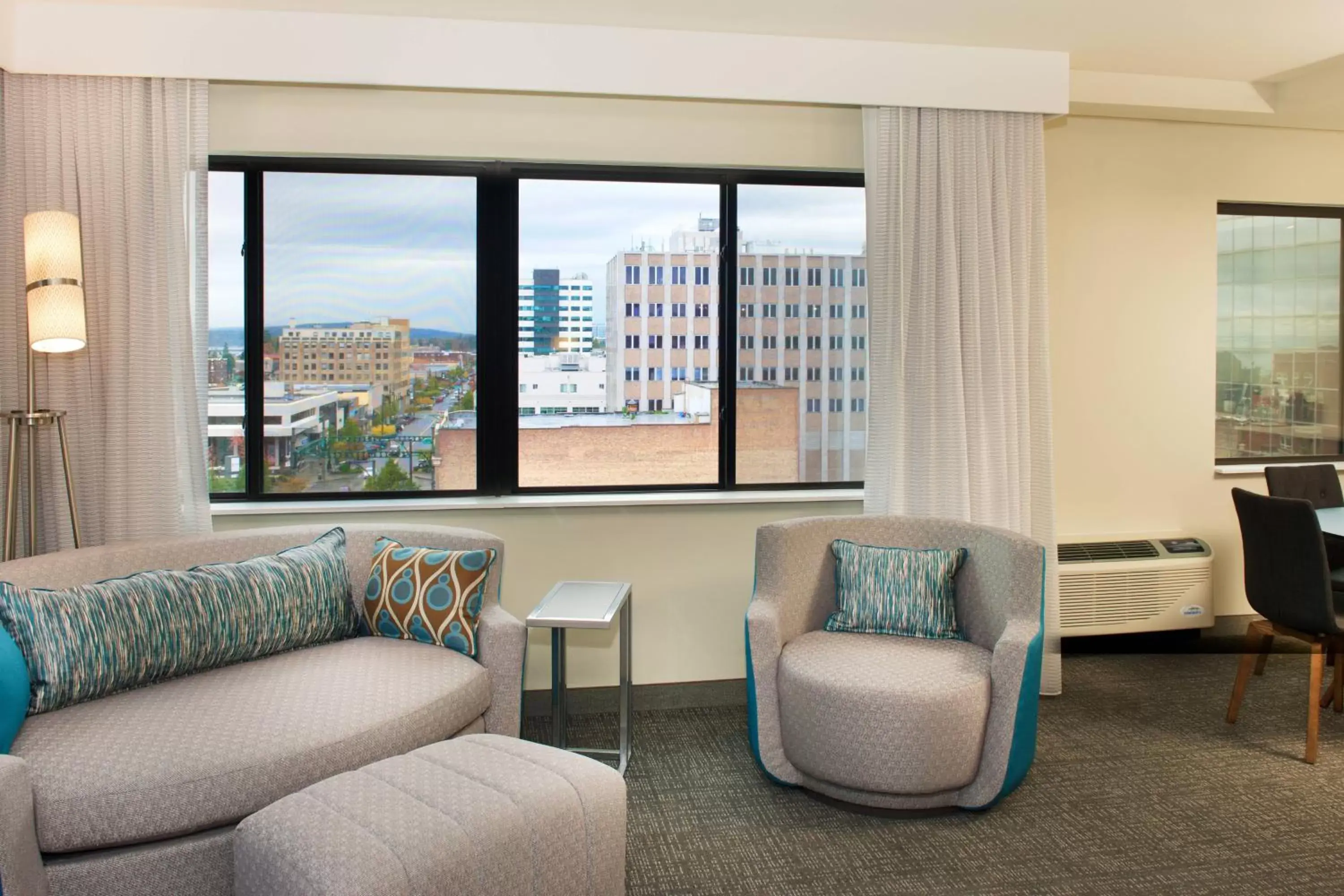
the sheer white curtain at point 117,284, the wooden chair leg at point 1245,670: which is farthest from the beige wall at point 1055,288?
the wooden chair leg at point 1245,670

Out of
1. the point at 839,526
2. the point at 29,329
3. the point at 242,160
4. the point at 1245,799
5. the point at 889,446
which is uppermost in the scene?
the point at 242,160

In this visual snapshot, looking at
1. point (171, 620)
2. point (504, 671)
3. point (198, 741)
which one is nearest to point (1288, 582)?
point (504, 671)

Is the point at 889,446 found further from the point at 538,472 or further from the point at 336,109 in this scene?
the point at 336,109

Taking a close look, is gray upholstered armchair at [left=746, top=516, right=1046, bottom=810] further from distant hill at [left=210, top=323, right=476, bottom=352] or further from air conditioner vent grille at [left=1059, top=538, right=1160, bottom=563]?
distant hill at [left=210, top=323, right=476, bottom=352]

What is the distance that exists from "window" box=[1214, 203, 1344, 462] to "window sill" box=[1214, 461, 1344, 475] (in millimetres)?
39

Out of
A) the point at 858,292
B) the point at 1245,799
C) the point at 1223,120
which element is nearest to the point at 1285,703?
the point at 1245,799

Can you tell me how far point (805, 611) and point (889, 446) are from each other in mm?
898

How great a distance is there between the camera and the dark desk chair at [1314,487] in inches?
169

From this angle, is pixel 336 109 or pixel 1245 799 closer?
pixel 1245 799

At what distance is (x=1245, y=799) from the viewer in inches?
122

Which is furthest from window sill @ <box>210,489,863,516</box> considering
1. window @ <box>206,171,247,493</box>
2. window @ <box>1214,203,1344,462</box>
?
window @ <box>1214,203,1344,462</box>

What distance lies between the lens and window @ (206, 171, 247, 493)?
3.83 meters

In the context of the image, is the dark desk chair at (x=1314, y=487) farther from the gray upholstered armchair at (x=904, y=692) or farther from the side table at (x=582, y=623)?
the side table at (x=582, y=623)

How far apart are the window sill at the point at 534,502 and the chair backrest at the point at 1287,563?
146 centimetres
